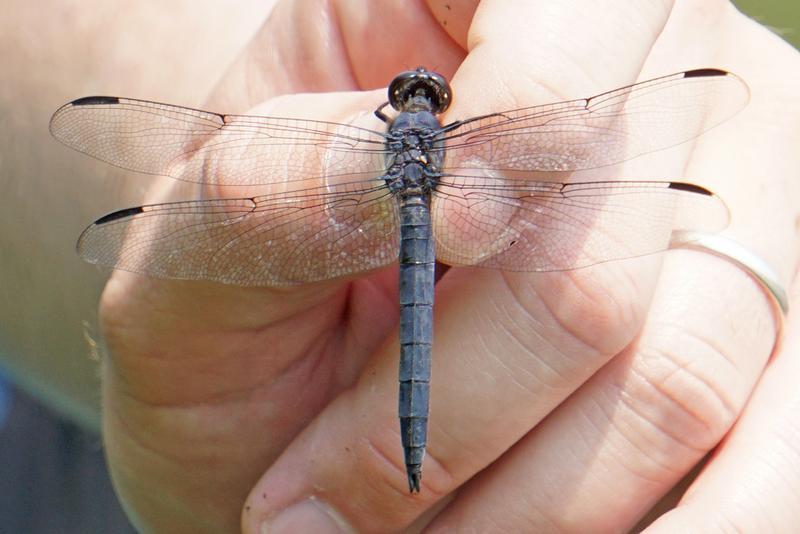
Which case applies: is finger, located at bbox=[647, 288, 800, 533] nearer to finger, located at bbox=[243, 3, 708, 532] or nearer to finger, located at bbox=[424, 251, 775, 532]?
finger, located at bbox=[424, 251, 775, 532]

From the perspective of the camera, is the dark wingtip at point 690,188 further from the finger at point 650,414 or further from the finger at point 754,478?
the finger at point 754,478

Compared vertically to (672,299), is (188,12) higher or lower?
higher

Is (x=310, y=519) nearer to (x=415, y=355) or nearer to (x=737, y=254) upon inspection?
(x=415, y=355)

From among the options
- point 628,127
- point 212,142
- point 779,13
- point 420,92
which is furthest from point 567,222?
point 779,13

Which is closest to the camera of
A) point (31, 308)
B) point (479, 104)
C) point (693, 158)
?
point (479, 104)

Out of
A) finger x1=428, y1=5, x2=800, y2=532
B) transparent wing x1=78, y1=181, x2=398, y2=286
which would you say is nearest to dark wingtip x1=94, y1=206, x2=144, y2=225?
transparent wing x1=78, y1=181, x2=398, y2=286

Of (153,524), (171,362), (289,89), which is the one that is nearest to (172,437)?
(171,362)

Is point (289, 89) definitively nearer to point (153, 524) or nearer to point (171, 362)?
point (171, 362)
